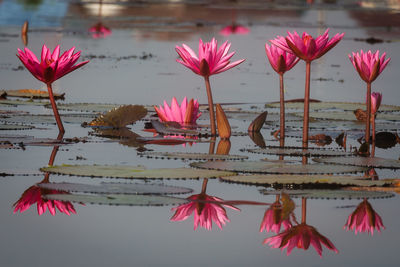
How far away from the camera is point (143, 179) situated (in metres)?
3.31

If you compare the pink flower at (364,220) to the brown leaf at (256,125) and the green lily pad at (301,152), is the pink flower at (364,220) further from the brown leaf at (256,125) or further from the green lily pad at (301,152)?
the brown leaf at (256,125)

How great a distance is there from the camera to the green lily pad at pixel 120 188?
3.00 meters

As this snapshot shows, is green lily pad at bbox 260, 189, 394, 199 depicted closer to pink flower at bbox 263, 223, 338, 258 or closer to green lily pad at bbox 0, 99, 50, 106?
pink flower at bbox 263, 223, 338, 258

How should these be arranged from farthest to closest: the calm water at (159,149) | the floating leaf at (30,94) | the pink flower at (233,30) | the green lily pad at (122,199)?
the pink flower at (233,30)
the floating leaf at (30,94)
the green lily pad at (122,199)
the calm water at (159,149)

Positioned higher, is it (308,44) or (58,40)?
(58,40)

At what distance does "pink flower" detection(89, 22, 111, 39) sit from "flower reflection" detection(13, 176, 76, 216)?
9875mm

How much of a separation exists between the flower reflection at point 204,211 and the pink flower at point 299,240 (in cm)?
20

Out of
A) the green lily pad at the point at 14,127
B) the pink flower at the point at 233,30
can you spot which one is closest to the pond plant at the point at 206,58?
the green lily pad at the point at 14,127

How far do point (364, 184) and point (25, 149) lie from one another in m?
1.57

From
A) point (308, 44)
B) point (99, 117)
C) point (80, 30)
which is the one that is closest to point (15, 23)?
point (80, 30)

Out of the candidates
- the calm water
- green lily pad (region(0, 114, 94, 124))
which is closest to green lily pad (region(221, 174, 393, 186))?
the calm water

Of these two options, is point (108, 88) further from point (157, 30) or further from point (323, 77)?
point (157, 30)

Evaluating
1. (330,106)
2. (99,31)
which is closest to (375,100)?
(330,106)

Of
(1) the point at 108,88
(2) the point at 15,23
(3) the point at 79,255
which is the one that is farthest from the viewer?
(2) the point at 15,23
